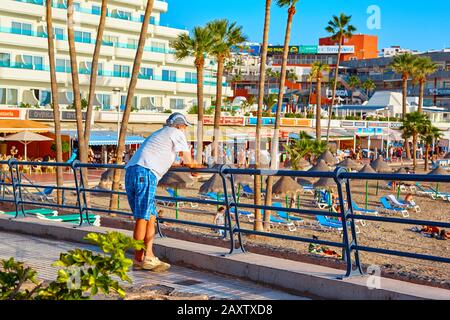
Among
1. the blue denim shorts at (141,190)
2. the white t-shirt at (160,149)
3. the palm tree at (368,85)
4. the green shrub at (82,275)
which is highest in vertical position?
the palm tree at (368,85)

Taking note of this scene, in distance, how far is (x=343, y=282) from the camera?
594 centimetres

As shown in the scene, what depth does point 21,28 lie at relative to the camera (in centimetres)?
5684

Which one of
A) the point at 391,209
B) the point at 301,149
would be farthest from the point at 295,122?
the point at 391,209

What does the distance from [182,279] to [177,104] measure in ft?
202

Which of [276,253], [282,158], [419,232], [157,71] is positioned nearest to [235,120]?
[282,158]

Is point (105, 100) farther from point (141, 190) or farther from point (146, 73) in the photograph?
point (141, 190)

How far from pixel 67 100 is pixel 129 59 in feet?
27.8

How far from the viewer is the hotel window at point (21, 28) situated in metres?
55.3

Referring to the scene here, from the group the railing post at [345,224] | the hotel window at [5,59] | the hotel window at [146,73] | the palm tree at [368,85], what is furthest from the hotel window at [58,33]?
the palm tree at [368,85]

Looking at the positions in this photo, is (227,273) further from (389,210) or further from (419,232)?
(389,210)

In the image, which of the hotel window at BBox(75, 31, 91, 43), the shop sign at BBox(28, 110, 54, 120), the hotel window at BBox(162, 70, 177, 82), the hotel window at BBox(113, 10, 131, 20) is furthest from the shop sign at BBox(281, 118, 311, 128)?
the shop sign at BBox(28, 110, 54, 120)

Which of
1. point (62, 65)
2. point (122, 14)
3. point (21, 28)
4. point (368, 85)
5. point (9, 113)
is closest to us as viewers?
point (9, 113)

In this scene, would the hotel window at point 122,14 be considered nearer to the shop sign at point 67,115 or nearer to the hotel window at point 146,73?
the hotel window at point 146,73
